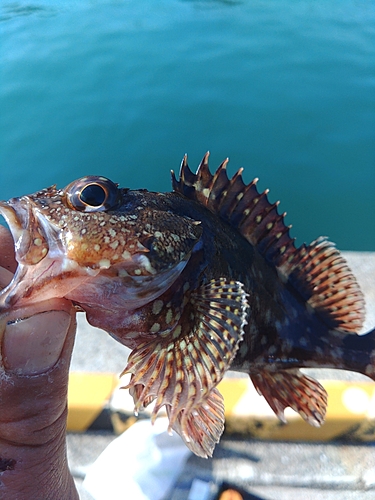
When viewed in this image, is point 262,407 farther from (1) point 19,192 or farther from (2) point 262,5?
(2) point 262,5

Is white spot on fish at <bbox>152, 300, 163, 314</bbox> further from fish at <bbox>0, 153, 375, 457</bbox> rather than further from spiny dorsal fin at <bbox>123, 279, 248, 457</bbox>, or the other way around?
spiny dorsal fin at <bbox>123, 279, 248, 457</bbox>

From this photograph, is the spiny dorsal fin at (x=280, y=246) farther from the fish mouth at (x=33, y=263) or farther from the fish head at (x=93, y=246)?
the fish mouth at (x=33, y=263)

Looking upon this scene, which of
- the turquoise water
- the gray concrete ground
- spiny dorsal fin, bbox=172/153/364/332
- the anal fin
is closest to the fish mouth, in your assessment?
spiny dorsal fin, bbox=172/153/364/332

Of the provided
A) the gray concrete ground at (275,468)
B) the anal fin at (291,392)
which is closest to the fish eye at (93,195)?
the anal fin at (291,392)

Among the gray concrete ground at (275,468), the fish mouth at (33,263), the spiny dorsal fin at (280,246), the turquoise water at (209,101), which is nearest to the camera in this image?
the fish mouth at (33,263)

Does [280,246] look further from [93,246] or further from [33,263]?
[33,263]

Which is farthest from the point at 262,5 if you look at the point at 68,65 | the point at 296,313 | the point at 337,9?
the point at 296,313

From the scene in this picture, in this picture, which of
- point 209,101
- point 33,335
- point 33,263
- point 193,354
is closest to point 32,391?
point 33,335
